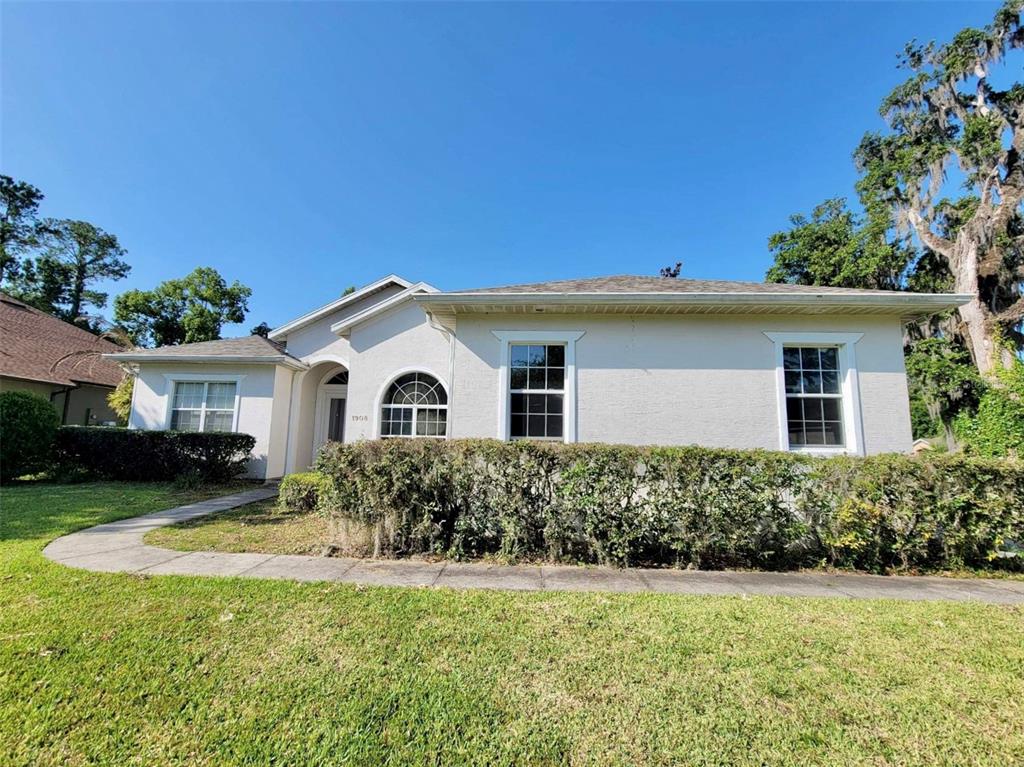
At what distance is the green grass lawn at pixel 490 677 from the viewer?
212 cm

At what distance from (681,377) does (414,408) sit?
5.87 metres

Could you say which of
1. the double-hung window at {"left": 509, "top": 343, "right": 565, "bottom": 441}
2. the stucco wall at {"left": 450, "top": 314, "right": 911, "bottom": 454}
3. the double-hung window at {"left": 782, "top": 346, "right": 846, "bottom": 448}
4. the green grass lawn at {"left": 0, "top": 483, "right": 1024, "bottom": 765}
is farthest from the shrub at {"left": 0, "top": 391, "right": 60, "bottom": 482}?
the double-hung window at {"left": 782, "top": 346, "right": 846, "bottom": 448}

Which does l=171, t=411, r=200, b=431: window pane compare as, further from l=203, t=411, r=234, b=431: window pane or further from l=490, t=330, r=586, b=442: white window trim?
l=490, t=330, r=586, b=442: white window trim

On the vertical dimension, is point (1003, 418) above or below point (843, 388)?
below

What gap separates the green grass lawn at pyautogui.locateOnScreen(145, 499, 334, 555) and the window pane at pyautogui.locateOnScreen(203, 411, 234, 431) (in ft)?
17.4

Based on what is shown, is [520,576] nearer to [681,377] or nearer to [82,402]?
[681,377]

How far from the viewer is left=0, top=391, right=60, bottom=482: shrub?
9.89 metres

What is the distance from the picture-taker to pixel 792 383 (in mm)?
7410

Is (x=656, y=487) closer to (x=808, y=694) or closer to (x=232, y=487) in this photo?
(x=808, y=694)

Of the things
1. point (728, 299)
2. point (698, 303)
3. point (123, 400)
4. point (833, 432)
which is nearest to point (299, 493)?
point (698, 303)

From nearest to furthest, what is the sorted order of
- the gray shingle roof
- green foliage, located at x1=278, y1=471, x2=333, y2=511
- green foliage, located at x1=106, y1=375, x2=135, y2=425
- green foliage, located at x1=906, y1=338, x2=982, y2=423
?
green foliage, located at x1=278, y1=471, x2=333, y2=511 < the gray shingle roof < green foliage, located at x1=106, y1=375, x2=135, y2=425 < green foliage, located at x1=906, y1=338, x2=982, y2=423

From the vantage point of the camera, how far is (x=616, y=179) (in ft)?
48.2

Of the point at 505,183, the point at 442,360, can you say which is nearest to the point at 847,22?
the point at 505,183

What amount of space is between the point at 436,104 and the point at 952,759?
13514 mm
